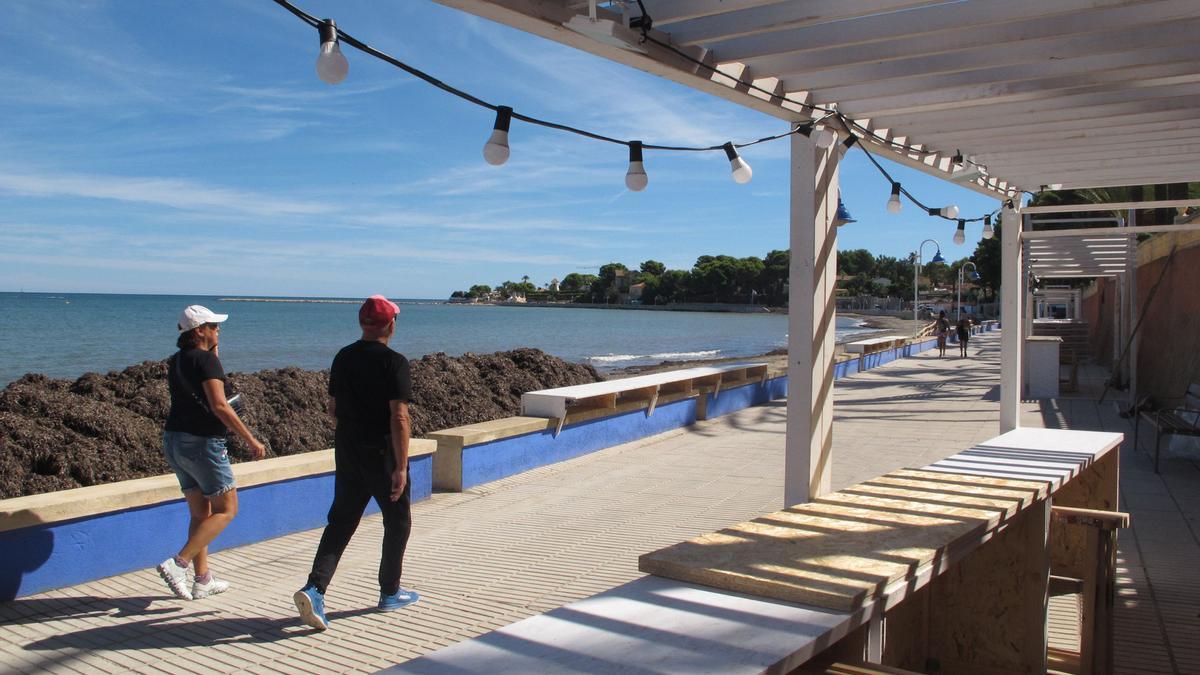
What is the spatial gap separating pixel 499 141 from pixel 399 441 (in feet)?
4.84

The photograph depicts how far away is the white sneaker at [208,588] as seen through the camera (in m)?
4.54

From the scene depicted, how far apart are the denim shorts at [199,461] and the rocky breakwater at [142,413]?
1953mm

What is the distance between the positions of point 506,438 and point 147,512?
3.35m

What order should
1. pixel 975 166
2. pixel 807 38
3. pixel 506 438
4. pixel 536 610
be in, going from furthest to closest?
1. pixel 506 438
2. pixel 975 166
3. pixel 536 610
4. pixel 807 38

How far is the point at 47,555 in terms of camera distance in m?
4.49

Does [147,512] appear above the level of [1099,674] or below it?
above

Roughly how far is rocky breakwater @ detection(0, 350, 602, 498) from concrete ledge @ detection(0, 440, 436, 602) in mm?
1185

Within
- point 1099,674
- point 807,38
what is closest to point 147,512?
point 807,38

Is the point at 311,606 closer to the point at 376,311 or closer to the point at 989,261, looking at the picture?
the point at 376,311

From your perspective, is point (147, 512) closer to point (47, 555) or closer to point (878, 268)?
point (47, 555)

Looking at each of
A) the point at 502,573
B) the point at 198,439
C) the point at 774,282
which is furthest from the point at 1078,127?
the point at 774,282

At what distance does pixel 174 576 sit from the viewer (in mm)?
4363

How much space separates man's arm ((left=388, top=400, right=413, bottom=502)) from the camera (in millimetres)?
4066

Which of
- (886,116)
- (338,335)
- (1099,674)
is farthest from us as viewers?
(338,335)
